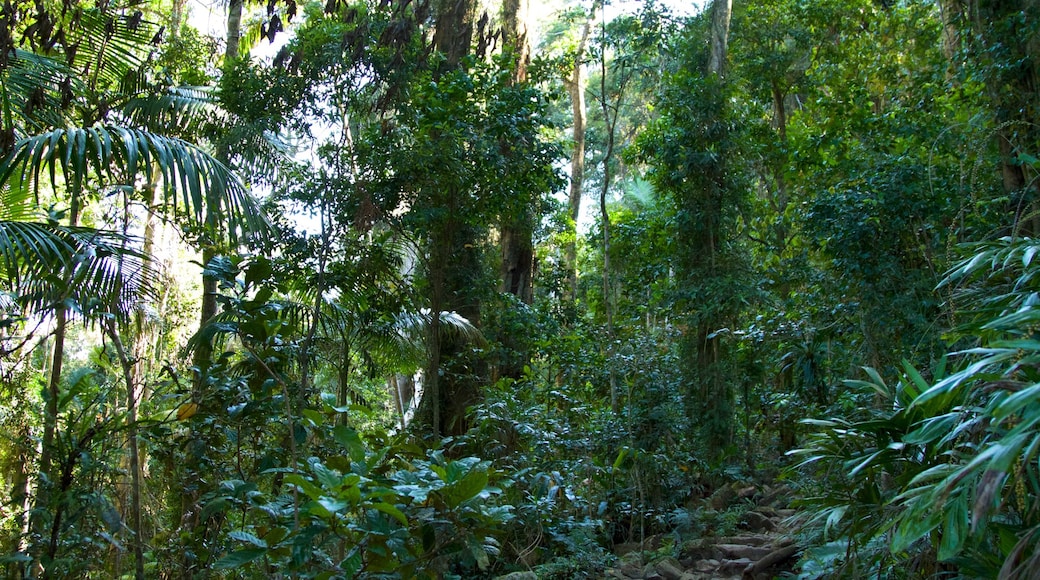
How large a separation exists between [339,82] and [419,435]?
133 inches

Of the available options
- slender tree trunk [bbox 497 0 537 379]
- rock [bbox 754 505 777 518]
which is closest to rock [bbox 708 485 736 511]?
rock [bbox 754 505 777 518]

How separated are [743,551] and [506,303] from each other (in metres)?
4.38

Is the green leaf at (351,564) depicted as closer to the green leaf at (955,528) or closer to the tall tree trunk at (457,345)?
the green leaf at (955,528)

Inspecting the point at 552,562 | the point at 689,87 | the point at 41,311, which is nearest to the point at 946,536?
the point at 552,562

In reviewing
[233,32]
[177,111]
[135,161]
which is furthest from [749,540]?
[233,32]

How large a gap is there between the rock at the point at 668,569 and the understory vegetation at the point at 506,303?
0.47 metres

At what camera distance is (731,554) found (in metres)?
5.78

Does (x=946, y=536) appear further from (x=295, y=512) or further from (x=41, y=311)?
(x=41, y=311)

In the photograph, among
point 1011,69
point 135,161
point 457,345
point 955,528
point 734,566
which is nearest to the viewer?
point 955,528

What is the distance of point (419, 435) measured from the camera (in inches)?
299

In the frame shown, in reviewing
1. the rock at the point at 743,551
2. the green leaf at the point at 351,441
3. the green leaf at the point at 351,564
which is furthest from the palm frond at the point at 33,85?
the rock at the point at 743,551

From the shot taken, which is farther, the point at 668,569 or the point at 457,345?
the point at 457,345

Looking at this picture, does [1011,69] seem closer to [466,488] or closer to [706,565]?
[706,565]

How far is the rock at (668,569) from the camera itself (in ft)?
17.8
